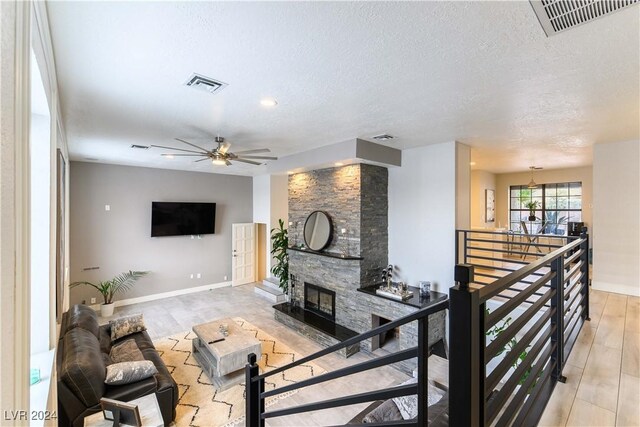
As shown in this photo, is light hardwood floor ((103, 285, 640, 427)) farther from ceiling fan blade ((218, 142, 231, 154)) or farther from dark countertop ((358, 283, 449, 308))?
ceiling fan blade ((218, 142, 231, 154))

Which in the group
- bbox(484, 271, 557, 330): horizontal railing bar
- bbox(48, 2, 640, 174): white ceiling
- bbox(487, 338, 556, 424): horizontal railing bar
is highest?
bbox(48, 2, 640, 174): white ceiling

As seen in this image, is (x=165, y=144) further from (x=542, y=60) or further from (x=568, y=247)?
(x=568, y=247)

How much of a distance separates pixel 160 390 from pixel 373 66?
11.5 feet

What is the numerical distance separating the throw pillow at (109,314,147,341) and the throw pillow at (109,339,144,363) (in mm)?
226

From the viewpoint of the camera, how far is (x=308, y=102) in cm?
283

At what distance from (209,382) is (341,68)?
155 inches

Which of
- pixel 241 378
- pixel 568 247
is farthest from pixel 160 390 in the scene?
pixel 568 247

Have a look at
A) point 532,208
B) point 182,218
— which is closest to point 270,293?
point 182,218

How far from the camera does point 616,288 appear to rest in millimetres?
4742

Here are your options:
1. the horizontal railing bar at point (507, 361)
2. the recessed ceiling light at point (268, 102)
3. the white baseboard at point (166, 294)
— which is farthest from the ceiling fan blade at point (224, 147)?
the white baseboard at point (166, 294)

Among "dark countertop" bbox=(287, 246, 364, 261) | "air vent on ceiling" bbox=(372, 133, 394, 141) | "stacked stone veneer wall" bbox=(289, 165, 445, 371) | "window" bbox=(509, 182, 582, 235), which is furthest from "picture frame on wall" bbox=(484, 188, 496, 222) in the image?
"air vent on ceiling" bbox=(372, 133, 394, 141)

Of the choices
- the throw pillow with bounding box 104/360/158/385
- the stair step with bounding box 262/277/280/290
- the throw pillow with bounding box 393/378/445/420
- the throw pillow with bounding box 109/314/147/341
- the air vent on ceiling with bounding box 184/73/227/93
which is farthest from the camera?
the stair step with bounding box 262/277/280/290

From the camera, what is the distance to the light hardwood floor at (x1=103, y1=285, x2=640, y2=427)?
182 cm

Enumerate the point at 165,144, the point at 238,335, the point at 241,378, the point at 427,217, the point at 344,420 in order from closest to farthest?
the point at 344,420, the point at 241,378, the point at 238,335, the point at 165,144, the point at 427,217
